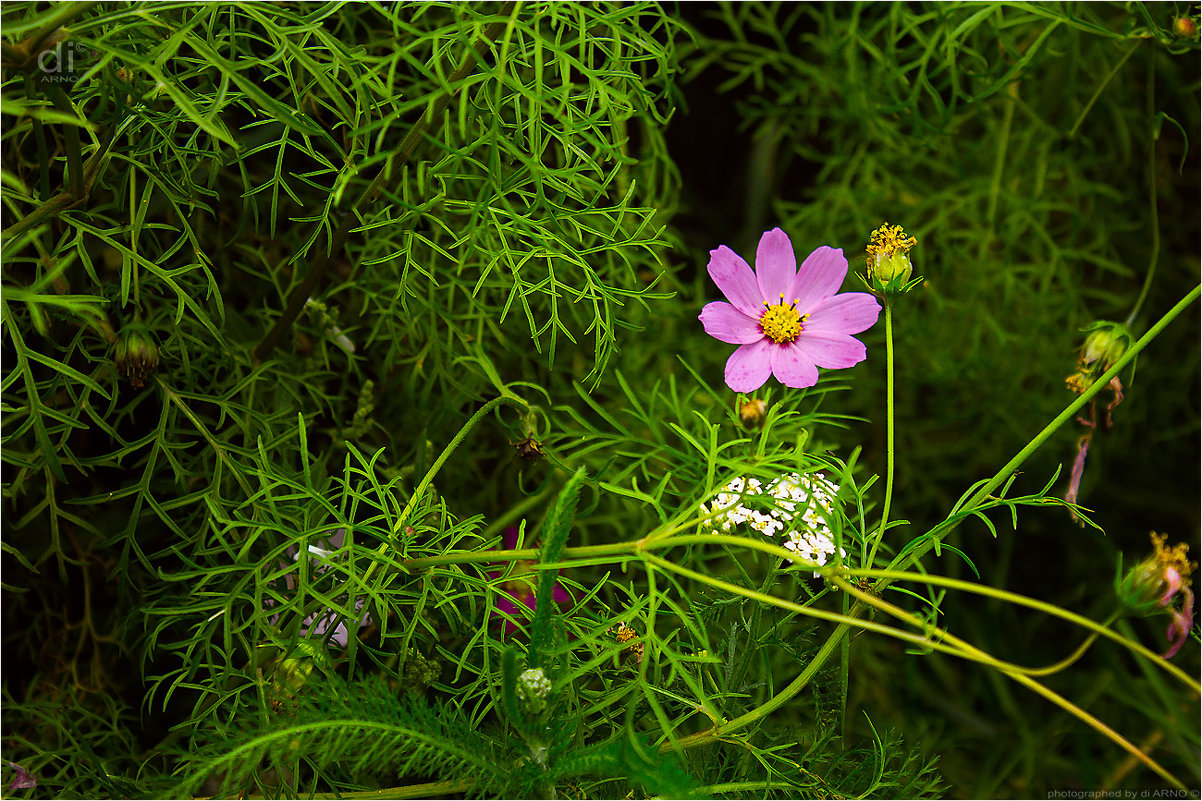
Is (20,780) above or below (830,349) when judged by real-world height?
below

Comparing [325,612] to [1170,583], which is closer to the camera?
[1170,583]

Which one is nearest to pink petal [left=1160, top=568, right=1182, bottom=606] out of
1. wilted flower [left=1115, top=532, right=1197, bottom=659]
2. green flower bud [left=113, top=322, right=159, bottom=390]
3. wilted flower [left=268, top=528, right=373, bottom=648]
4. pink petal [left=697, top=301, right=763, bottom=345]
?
wilted flower [left=1115, top=532, right=1197, bottom=659]

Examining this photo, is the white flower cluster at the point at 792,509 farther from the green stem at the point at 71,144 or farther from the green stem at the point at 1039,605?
the green stem at the point at 71,144

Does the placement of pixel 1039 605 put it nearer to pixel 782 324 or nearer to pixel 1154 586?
pixel 1154 586

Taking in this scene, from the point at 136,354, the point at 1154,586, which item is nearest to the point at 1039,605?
the point at 1154,586

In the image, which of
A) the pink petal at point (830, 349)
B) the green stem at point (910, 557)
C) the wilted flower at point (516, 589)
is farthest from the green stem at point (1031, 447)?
the wilted flower at point (516, 589)

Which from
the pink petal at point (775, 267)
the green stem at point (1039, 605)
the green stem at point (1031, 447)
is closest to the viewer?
the green stem at point (1039, 605)

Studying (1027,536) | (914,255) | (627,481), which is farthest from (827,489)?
(1027,536)
